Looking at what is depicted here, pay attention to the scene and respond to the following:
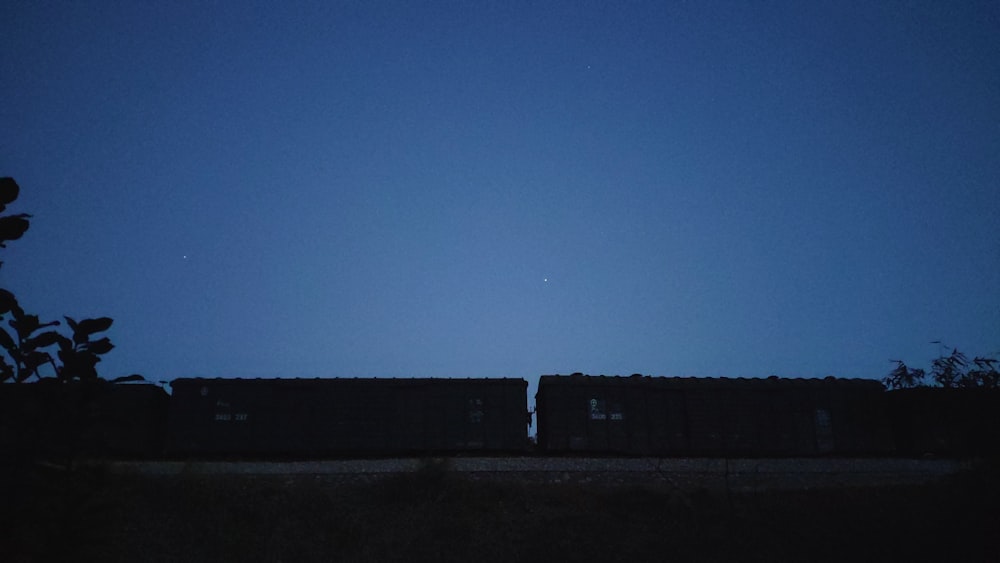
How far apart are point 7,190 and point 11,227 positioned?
179mm

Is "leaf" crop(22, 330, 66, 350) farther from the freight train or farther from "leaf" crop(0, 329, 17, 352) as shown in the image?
the freight train

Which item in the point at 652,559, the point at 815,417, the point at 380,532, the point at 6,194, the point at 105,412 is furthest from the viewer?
the point at 815,417

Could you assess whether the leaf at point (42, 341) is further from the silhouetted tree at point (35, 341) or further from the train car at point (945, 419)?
the train car at point (945, 419)

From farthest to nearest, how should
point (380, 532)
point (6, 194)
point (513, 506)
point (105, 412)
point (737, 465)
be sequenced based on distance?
point (737, 465) → point (513, 506) → point (380, 532) → point (105, 412) → point (6, 194)

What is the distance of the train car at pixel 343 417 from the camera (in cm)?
1838

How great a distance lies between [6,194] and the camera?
2311mm

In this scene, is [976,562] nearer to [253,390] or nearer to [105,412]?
[105,412]

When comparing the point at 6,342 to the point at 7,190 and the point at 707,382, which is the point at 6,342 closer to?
the point at 7,190

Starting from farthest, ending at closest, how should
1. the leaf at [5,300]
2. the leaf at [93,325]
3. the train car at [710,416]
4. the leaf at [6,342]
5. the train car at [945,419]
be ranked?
1. the train car at [945,419]
2. the train car at [710,416]
3. the leaf at [93,325]
4. the leaf at [6,342]
5. the leaf at [5,300]

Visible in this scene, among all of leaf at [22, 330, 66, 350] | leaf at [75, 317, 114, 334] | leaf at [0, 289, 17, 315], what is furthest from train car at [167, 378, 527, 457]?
leaf at [0, 289, 17, 315]

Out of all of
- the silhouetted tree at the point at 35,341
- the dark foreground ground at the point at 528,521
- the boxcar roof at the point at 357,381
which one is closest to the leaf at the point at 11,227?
the silhouetted tree at the point at 35,341

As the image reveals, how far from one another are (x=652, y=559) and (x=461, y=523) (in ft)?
14.0

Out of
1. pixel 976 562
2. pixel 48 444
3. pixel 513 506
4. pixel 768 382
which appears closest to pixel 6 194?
pixel 48 444

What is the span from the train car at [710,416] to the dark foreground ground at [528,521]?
198 centimetres
